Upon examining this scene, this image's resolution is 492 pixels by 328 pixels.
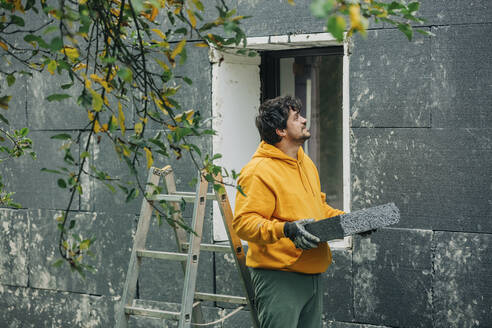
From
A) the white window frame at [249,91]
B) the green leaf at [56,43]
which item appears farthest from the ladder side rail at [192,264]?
the green leaf at [56,43]

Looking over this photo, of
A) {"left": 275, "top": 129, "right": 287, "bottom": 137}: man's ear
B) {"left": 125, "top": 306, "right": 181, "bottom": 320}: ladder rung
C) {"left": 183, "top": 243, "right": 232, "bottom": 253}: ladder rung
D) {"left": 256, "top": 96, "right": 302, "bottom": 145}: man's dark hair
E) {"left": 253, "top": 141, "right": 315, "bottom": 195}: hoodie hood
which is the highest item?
{"left": 256, "top": 96, "right": 302, "bottom": 145}: man's dark hair

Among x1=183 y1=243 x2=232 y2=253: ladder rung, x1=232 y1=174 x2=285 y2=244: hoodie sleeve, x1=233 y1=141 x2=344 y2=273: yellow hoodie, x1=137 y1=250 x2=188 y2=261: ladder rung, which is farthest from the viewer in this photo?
x1=183 y1=243 x2=232 y2=253: ladder rung

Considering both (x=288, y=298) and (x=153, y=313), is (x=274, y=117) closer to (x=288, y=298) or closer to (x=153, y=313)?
(x=288, y=298)

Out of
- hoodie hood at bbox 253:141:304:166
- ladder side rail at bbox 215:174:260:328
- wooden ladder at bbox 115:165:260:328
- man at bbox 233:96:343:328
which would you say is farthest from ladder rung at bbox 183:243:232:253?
hoodie hood at bbox 253:141:304:166

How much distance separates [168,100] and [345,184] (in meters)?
2.30

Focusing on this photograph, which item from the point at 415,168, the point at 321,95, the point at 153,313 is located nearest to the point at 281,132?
the point at 415,168

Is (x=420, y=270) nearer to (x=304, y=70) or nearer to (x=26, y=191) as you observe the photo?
(x=304, y=70)

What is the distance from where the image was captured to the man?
145 inches

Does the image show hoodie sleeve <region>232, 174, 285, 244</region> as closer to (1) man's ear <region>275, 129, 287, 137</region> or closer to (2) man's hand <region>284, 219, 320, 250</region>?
(2) man's hand <region>284, 219, 320, 250</region>

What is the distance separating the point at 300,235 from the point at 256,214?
12.7 inches

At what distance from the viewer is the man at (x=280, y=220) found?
368 centimetres

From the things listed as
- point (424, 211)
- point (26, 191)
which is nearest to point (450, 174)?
point (424, 211)

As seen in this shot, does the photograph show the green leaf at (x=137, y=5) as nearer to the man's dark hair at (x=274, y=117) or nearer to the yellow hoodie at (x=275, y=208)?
the yellow hoodie at (x=275, y=208)

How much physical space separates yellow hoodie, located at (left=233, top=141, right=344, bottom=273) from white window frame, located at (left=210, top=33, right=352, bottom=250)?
3.29 ft
